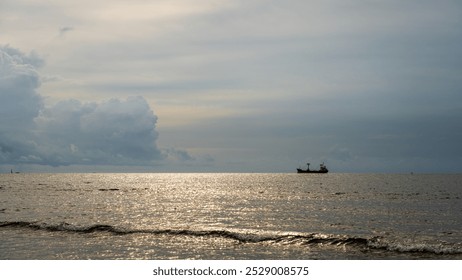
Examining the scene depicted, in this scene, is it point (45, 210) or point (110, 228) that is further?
point (45, 210)

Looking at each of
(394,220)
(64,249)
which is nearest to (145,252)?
(64,249)

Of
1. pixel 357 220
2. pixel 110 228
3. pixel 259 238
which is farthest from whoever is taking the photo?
pixel 357 220

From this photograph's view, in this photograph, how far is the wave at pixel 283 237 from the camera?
120ft

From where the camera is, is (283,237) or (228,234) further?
(228,234)

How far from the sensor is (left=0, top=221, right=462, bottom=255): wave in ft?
120

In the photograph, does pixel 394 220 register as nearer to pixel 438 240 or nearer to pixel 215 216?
pixel 438 240

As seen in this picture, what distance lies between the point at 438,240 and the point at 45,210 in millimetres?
50680

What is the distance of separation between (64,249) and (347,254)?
21.0 metres

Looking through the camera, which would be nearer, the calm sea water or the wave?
the calm sea water

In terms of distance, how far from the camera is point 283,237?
41031 millimetres

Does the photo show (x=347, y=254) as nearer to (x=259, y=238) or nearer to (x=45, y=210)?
(x=259, y=238)

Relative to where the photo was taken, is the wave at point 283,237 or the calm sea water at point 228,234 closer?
the calm sea water at point 228,234
